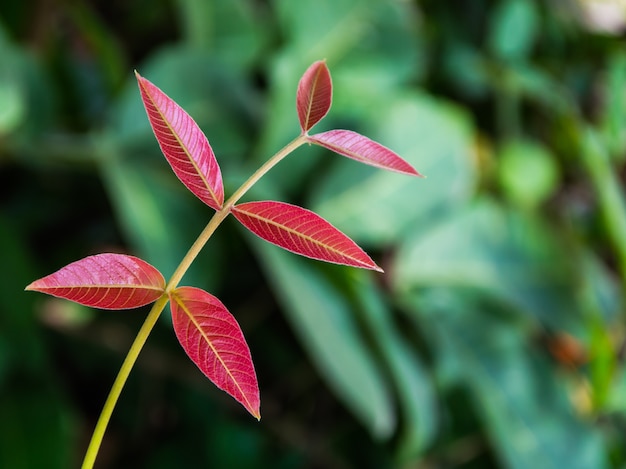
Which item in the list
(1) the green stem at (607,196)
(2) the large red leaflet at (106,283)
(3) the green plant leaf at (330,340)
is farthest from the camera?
(1) the green stem at (607,196)

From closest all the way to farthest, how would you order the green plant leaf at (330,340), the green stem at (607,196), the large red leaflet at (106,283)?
the large red leaflet at (106,283), the green plant leaf at (330,340), the green stem at (607,196)

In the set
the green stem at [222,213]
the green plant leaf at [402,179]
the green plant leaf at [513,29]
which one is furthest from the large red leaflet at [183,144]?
the green plant leaf at [513,29]

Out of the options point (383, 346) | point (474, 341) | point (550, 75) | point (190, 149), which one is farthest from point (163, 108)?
point (550, 75)

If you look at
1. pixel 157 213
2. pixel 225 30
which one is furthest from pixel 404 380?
pixel 225 30

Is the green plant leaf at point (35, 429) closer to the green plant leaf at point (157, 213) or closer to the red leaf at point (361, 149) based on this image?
the green plant leaf at point (157, 213)

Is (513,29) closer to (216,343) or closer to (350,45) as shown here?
(350,45)

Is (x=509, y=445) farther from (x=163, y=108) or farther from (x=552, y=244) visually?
(x=163, y=108)
